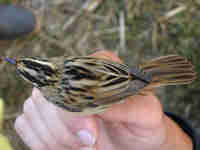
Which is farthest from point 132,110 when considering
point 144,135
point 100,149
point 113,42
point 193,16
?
point 193,16

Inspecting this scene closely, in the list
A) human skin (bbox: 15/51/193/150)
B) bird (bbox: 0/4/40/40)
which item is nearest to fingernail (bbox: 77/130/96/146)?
human skin (bbox: 15/51/193/150)

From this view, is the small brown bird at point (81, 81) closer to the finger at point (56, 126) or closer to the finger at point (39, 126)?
the finger at point (56, 126)

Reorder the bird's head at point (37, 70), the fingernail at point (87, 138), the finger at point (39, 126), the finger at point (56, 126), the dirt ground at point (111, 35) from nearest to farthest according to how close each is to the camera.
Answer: the bird's head at point (37, 70), the fingernail at point (87, 138), the finger at point (56, 126), the finger at point (39, 126), the dirt ground at point (111, 35)

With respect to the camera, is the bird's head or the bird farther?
the bird

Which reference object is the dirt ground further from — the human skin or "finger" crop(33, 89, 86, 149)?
"finger" crop(33, 89, 86, 149)

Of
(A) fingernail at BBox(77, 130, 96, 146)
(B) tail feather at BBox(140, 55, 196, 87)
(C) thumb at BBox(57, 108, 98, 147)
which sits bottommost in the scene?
(A) fingernail at BBox(77, 130, 96, 146)

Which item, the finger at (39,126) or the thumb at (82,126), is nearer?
the thumb at (82,126)

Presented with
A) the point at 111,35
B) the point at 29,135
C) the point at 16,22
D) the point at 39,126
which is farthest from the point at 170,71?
the point at 16,22

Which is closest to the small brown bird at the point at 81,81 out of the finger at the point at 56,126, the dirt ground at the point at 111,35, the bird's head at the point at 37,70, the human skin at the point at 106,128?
the bird's head at the point at 37,70
